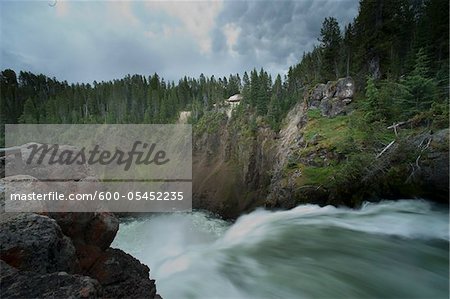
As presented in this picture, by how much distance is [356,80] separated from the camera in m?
34.5

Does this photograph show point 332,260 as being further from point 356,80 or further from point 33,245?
point 356,80

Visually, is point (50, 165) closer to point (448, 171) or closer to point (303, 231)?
point (303, 231)

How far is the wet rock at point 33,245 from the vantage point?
476 centimetres

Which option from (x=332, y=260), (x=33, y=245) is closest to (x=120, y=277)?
(x=33, y=245)

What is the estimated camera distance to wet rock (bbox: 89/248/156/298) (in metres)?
6.19

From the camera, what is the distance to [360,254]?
35.4 ft

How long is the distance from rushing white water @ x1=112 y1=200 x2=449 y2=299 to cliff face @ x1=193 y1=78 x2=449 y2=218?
1.72m

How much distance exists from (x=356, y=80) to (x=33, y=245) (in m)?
37.0

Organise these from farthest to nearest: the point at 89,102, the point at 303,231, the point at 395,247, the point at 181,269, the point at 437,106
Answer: the point at 89,102 → the point at 437,106 → the point at 303,231 → the point at 395,247 → the point at 181,269

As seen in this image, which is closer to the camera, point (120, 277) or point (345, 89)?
point (120, 277)

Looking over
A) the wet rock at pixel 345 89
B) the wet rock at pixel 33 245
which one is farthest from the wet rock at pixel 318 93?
the wet rock at pixel 33 245

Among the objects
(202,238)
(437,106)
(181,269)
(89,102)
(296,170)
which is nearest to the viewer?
(181,269)

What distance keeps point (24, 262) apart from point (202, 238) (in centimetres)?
2305

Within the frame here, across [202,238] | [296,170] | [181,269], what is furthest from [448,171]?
[202,238]
